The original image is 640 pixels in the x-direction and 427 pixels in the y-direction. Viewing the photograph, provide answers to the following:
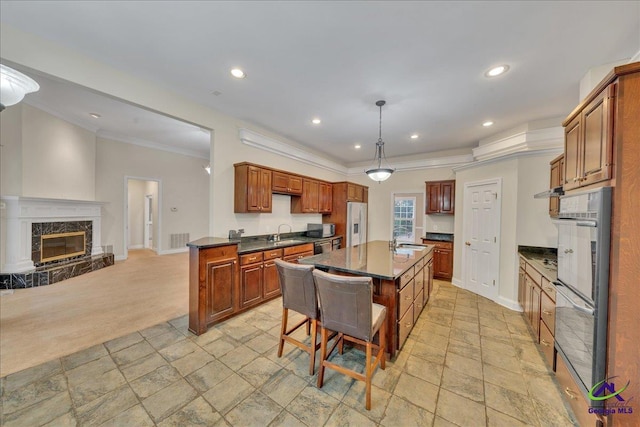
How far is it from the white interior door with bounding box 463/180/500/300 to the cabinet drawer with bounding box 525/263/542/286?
92 cm

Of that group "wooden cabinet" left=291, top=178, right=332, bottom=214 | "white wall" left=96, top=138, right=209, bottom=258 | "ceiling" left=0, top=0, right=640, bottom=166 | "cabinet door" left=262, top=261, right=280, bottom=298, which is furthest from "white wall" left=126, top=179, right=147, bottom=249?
"cabinet door" left=262, top=261, right=280, bottom=298

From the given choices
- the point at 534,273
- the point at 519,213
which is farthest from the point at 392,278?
the point at 519,213

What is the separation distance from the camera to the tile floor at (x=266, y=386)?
1.61 metres

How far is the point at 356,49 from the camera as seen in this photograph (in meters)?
2.20

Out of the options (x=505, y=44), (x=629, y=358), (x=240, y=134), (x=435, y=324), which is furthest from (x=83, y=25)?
(x=435, y=324)

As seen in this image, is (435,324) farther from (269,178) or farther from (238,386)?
→ (269,178)

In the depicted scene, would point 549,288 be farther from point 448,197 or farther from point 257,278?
point 257,278

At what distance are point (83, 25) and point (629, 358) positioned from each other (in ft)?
15.2

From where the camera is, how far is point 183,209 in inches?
291

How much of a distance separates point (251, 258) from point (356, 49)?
2869 mm

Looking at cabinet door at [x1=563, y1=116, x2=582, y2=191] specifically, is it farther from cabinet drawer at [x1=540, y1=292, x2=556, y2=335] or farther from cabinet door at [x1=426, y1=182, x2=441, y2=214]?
cabinet door at [x1=426, y1=182, x2=441, y2=214]

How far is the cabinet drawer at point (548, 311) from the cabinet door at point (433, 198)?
3103 mm

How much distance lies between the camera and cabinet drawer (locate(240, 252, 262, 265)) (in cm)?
319

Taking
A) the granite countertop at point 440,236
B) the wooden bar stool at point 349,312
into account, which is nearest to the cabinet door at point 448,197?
the granite countertop at point 440,236
